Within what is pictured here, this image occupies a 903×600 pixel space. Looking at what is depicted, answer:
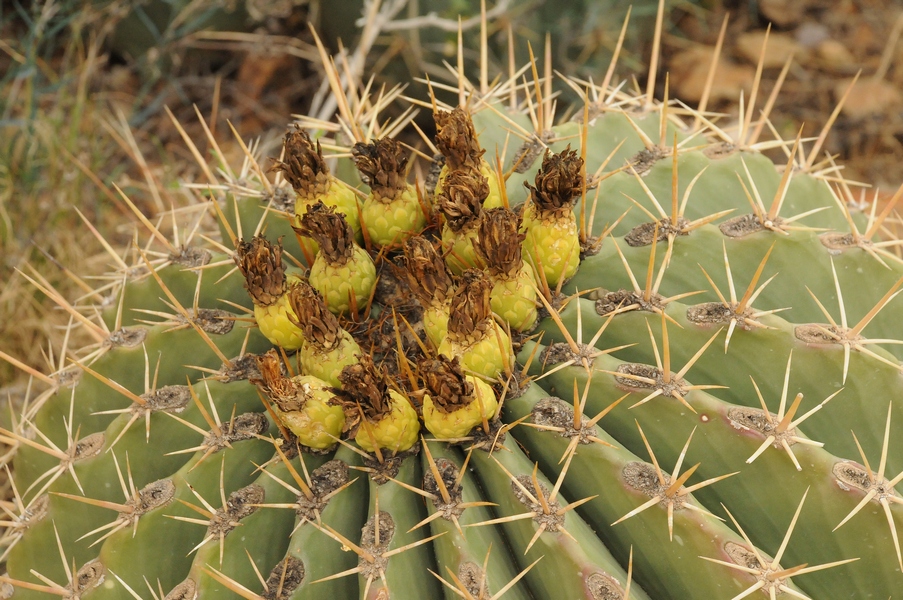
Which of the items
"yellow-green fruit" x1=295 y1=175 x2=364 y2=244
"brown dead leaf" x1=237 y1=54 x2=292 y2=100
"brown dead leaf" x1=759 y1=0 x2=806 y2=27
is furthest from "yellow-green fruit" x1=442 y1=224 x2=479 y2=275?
"brown dead leaf" x1=759 y1=0 x2=806 y2=27

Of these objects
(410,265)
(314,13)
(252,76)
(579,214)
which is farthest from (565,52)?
(410,265)

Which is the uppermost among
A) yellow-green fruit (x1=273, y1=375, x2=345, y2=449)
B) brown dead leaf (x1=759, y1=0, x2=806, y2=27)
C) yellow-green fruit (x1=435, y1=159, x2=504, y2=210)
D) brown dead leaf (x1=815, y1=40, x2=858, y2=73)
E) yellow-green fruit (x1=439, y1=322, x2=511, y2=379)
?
yellow-green fruit (x1=435, y1=159, x2=504, y2=210)

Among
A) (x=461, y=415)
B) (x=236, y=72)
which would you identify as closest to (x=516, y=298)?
(x=461, y=415)

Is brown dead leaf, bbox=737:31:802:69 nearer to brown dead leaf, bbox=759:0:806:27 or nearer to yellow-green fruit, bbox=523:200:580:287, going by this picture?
brown dead leaf, bbox=759:0:806:27

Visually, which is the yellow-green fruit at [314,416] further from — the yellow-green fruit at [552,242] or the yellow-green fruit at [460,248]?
the yellow-green fruit at [552,242]

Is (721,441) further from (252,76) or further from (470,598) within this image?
(252,76)

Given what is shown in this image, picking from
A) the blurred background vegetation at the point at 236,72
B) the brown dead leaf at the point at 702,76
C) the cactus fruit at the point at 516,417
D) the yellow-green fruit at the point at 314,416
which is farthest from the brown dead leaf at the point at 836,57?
the yellow-green fruit at the point at 314,416
